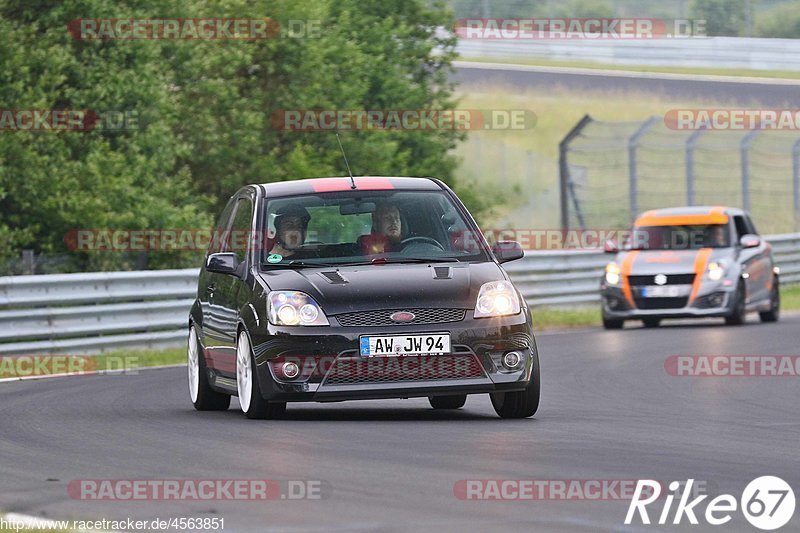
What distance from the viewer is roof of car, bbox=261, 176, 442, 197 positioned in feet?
40.1

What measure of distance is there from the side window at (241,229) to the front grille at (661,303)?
1134 centimetres

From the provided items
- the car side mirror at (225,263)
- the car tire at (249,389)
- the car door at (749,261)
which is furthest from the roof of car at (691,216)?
the car tire at (249,389)

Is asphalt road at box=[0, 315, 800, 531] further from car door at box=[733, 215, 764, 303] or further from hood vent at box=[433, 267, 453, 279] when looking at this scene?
car door at box=[733, 215, 764, 303]

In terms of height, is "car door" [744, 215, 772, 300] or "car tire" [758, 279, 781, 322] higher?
"car door" [744, 215, 772, 300]

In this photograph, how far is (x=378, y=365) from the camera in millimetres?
10922

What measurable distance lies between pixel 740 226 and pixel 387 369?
1454cm

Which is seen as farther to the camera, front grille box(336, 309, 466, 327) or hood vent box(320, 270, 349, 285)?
hood vent box(320, 270, 349, 285)

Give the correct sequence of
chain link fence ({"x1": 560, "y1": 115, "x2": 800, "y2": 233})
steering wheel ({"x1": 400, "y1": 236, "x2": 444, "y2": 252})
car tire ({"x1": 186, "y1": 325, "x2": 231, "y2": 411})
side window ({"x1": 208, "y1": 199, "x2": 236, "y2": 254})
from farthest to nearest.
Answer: chain link fence ({"x1": 560, "y1": 115, "x2": 800, "y2": 233}) → side window ({"x1": 208, "y1": 199, "x2": 236, "y2": 254}) → car tire ({"x1": 186, "y1": 325, "x2": 231, "y2": 411}) → steering wheel ({"x1": 400, "y1": 236, "x2": 444, "y2": 252})

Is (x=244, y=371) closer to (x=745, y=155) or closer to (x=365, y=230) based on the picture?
(x=365, y=230)

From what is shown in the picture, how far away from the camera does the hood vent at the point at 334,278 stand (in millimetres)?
11188

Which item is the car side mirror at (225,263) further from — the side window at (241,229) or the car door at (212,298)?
the car door at (212,298)

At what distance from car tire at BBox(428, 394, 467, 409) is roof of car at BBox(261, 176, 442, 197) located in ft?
4.63

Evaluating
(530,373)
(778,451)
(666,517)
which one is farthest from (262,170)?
(666,517)

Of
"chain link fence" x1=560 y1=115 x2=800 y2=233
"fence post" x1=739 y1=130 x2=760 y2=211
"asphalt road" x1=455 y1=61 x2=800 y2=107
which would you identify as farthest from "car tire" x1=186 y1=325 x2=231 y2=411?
"asphalt road" x1=455 y1=61 x2=800 y2=107
